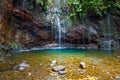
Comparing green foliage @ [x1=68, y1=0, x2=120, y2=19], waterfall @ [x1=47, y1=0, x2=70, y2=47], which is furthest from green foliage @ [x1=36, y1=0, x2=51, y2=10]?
green foliage @ [x1=68, y1=0, x2=120, y2=19]

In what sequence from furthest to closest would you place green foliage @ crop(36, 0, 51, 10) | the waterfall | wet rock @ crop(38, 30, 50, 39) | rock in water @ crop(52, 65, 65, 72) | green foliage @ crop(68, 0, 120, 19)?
1. the waterfall
2. wet rock @ crop(38, 30, 50, 39)
3. green foliage @ crop(68, 0, 120, 19)
4. green foliage @ crop(36, 0, 51, 10)
5. rock in water @ crop(52, 65, 65, 72)

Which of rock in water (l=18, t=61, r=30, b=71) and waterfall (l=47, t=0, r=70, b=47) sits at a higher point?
waterfall (l=47, t=0, r=70, b=47)

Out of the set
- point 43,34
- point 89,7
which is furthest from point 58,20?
point 89,7

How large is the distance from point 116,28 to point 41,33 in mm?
4244

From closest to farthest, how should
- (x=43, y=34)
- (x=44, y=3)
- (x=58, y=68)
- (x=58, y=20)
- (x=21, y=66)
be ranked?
(x=58, y=68) < (x=21, y=66) < (x=44, y=3) < (x=43, y=34) < (x=58, y=20)

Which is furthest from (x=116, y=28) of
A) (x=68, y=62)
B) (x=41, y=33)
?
(x=68, y=62)

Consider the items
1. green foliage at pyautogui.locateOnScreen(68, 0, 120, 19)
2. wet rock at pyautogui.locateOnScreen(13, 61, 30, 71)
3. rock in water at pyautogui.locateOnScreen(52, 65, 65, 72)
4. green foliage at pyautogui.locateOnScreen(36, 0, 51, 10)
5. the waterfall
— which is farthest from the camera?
the waterfall

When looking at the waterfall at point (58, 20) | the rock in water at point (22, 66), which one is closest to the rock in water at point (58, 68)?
the rock in water at point (22, 66)

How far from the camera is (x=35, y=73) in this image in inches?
261

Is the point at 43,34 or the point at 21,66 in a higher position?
the point at 43,34

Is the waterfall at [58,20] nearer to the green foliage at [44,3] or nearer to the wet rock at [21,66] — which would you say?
the green foliage at [44,3]

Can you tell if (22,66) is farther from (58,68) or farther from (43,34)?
(43,34)

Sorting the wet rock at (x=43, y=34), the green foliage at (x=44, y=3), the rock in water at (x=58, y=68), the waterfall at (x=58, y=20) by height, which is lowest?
the rock in water at (x=58, y=68)

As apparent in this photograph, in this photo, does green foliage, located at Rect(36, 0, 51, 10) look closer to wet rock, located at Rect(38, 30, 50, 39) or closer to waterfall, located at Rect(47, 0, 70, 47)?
waterfall, located at Rect(47, 0, 70, 47)
